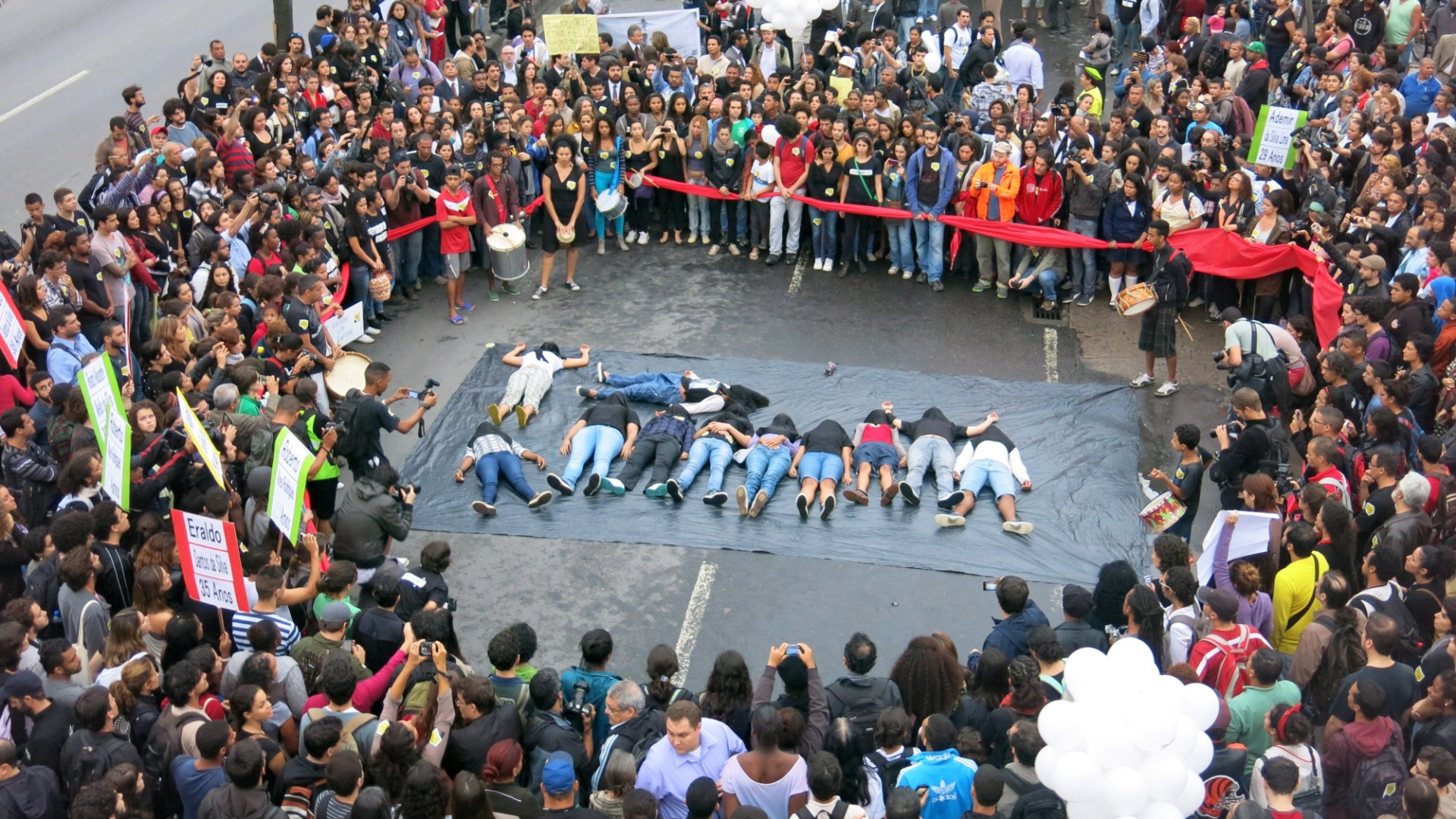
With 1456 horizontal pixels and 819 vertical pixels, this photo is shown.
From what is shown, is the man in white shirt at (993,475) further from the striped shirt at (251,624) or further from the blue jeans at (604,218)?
the blue jeans at (604,218)

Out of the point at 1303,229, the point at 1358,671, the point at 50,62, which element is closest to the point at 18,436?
the point at 1358,671

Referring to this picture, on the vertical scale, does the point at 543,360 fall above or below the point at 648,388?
above

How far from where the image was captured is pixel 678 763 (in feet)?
24.3

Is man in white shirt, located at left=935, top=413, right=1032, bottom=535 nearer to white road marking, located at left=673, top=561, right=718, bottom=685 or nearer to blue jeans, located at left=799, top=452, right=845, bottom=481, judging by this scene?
blue jeans, located at left=799, top=452, right=845, bottom=481

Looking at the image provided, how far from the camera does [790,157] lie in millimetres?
16297

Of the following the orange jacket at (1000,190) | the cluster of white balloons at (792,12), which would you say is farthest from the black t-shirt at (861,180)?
the cluster of white balloons at (792,12)

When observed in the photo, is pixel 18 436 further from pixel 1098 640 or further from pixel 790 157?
pixel 790 157

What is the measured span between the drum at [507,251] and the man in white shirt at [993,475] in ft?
18.4

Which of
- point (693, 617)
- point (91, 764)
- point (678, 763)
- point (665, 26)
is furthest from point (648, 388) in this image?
point (665, 26)

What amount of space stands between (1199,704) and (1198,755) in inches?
12.2

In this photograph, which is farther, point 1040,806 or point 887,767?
point 887,767

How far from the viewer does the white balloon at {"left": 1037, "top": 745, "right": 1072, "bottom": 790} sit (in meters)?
6.77

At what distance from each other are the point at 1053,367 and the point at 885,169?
3.06 m

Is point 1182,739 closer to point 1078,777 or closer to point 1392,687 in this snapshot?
point 1078,777
